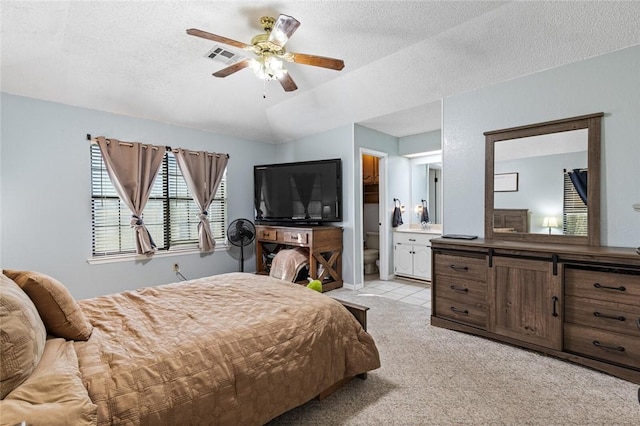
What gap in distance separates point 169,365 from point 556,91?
3.59 m

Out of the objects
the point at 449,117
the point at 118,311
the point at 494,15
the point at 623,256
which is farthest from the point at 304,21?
the point at 623,256

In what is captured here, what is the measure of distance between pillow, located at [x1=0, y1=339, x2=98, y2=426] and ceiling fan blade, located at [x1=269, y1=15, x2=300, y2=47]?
87.2 inches

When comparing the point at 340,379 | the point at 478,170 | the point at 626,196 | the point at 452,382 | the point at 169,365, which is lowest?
the point at 452,382

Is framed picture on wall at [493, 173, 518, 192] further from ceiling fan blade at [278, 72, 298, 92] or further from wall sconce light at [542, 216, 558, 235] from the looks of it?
ceiling fan blade at [278, 72, 298, 92]

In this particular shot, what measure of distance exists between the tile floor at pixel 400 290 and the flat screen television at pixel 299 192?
3.81ft

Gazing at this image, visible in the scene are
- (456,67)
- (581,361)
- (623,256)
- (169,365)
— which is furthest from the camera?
(456,67)

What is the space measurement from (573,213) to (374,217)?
3.43 metres

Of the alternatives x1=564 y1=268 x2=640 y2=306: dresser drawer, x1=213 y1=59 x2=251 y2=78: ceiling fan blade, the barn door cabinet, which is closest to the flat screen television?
the barn door cabinet

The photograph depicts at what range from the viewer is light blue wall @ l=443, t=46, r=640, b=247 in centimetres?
245

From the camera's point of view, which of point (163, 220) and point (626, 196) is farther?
point (163, 220)

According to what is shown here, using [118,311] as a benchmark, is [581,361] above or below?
below

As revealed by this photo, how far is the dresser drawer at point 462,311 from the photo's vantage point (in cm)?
282

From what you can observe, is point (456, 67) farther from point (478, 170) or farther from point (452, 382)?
point (452, 382)

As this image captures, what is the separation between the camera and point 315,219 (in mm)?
4637
